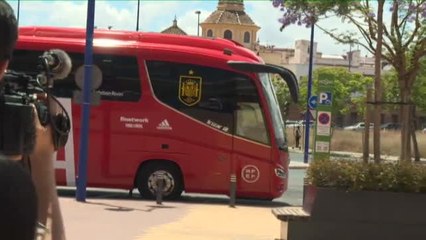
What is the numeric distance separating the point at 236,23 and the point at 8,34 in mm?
A: 105422

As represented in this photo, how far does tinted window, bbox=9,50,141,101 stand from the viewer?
14.4 meters

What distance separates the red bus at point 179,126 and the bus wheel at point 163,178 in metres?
0.02

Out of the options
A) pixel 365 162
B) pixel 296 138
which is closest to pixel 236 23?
pixel 296 138

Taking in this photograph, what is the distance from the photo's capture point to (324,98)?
20.0 metres

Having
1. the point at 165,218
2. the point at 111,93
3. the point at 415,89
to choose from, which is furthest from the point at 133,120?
the point at 415,89

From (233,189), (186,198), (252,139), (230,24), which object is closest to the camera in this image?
(233,189)

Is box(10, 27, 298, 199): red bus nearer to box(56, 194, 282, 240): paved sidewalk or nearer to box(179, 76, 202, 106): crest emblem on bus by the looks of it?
box(179, 76, 202, 106): crest emblem on bus

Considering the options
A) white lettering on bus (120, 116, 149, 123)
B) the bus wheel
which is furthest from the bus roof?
the bus wheel

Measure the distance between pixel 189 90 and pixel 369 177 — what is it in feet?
19.8

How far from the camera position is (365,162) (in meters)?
9.55

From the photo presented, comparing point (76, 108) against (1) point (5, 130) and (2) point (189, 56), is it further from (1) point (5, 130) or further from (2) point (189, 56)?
(1) point (5, 130)

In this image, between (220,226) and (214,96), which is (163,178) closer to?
(214,96)

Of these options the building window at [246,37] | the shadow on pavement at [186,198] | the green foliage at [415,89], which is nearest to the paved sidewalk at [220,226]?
the shadow on pavement at [186,198]

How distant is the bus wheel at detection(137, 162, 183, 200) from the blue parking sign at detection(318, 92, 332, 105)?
663 centimetres
